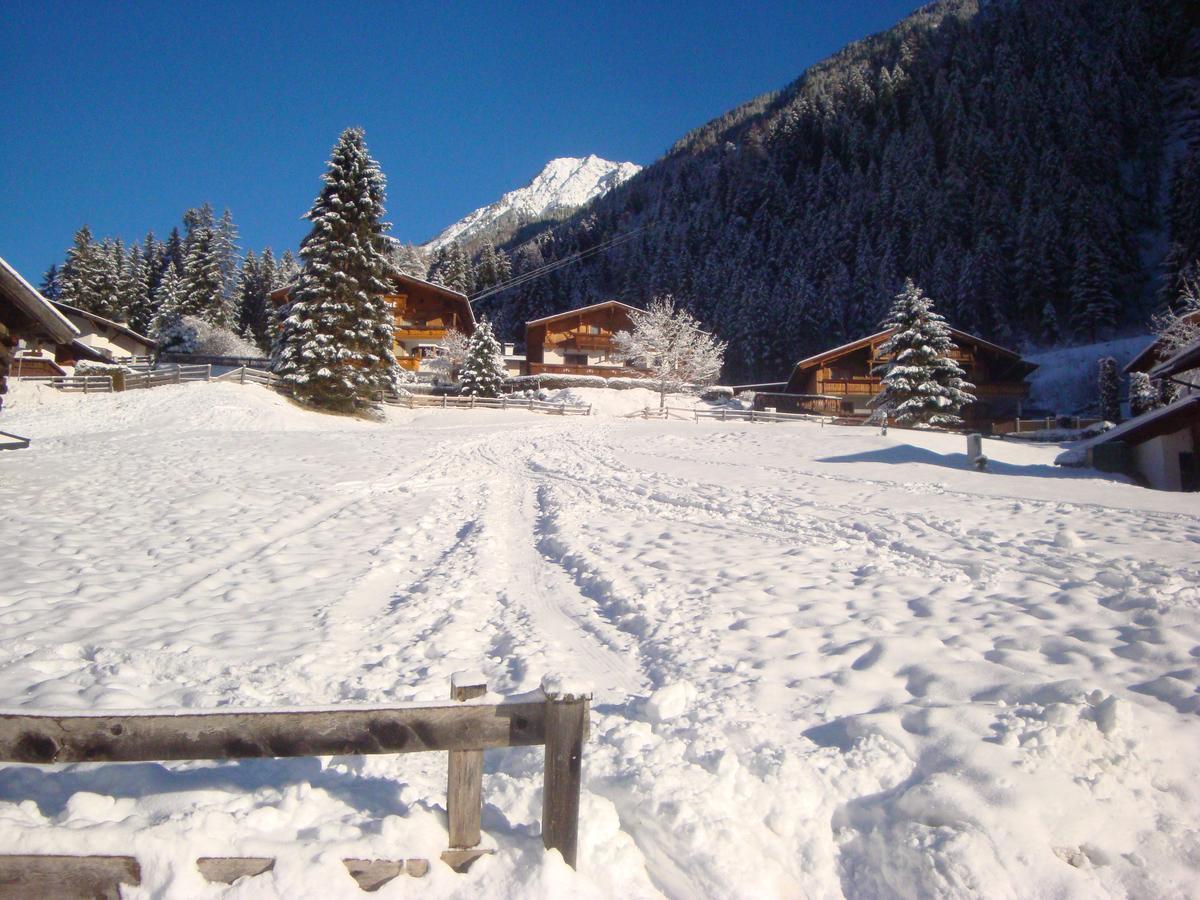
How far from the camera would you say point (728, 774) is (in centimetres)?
354

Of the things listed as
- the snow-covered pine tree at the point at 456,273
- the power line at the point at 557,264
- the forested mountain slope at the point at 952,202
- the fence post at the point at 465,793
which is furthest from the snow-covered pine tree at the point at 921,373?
the snow-covered pine tree at the point at 456,273

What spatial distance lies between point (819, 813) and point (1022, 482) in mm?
14237

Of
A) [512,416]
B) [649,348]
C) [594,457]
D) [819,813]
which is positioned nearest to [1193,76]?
[649,348]

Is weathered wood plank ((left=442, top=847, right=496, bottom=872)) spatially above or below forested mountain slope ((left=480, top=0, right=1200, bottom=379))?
below

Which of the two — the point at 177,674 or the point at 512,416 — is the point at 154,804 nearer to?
the point at 177,674

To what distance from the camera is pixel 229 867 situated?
2.50 m

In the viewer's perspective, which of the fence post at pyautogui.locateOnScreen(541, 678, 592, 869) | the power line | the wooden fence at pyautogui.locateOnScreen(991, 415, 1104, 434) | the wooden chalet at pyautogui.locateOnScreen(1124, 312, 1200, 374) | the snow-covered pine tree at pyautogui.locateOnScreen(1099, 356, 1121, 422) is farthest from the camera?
the power line

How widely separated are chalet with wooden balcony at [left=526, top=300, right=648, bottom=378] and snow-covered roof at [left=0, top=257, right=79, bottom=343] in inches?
1800

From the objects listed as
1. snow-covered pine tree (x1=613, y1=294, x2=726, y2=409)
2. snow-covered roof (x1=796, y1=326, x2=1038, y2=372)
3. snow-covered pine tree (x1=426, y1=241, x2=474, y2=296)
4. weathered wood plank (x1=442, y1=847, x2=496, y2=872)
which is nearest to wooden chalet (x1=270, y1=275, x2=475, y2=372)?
snow-covered pine tree (x1=613, y1=294, x2=726, y2=409)

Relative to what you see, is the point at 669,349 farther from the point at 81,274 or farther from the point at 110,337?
the point at 81,274

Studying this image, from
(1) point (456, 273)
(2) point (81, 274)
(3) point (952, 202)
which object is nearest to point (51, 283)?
(2) point (81, 274)

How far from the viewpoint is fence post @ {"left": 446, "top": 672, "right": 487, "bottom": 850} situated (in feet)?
8.99

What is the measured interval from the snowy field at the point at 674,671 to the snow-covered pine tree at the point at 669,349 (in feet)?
140

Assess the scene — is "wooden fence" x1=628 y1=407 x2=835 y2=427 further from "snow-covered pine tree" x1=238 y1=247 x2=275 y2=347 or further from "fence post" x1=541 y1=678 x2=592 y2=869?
"snow-covered pine tree" x1=238 y1=247 x2=275 y2=347
